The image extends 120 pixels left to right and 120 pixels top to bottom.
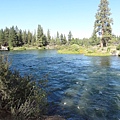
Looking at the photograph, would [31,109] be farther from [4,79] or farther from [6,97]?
[4,79]

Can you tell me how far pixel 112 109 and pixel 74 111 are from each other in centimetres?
180

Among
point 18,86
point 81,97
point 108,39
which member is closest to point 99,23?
point 108,39

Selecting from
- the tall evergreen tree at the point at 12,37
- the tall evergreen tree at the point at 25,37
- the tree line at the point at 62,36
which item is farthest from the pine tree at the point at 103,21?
the tall evergreen tree at the point at 25,37

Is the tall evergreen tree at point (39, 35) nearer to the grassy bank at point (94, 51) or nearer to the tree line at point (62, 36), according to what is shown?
the tree line at point (62, 36)

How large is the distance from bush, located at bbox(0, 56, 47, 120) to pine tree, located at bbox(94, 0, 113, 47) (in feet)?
162

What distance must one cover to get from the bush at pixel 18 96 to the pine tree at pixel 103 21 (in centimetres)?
4951

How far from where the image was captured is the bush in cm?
563

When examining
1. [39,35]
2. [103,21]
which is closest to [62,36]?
[39,35]

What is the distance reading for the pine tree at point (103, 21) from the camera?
54.0 metres

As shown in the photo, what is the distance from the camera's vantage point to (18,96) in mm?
6219

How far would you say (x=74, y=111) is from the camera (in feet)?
26.0

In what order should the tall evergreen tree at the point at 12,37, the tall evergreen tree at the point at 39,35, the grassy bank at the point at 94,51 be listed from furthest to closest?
the tall evergreen tree at the point at 39,35
the tall evergreen tree at the point at 12,37
the grassy bank at the point at 94,51

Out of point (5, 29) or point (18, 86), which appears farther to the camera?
point (5, 29)

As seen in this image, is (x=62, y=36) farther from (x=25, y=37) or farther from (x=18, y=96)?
(x=18, y=96)
